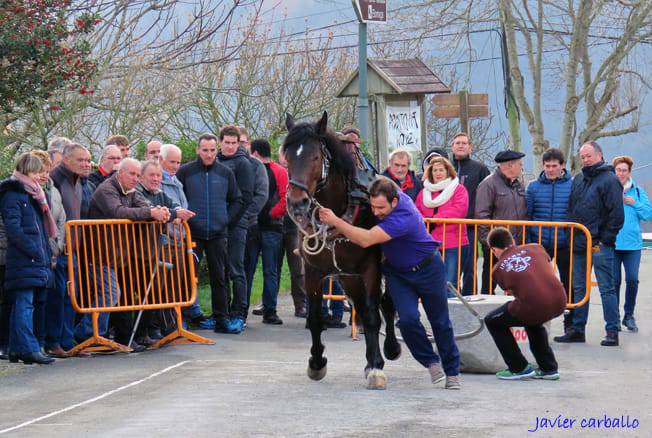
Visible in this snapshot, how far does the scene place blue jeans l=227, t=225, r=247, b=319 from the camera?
13898 mm

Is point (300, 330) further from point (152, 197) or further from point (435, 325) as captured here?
point (435, 325)

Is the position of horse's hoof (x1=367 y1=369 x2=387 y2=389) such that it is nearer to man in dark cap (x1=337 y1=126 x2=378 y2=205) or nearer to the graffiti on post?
man in dark cap (x1=337 y1=126 x2=378 y2=205)

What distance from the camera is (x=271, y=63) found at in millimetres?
30547

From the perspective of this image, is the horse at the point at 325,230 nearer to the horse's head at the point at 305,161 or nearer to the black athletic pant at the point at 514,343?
the horse's head at the point at 305,161

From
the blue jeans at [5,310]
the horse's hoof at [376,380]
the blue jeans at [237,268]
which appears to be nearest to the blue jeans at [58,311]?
the blue jeans at [5,310]

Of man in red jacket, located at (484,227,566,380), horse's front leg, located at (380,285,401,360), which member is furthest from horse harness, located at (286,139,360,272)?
man in red jacket, located at (484,227,566,380)

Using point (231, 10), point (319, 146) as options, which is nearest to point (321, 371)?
point (319, 146)

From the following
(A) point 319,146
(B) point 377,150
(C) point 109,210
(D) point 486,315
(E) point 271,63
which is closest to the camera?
(A) point 319,146

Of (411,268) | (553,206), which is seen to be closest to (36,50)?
(553,206)

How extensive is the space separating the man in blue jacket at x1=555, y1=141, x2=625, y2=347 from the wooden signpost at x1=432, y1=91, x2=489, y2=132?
6.76 metres

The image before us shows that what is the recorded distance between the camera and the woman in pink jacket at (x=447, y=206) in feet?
44.2

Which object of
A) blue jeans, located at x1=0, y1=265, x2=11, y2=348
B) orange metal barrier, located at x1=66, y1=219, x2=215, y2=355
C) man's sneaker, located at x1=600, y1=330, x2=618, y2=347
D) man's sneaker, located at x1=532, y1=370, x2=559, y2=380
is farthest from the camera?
man's sneaker, located at x1=600, y1=330, x2=618, y2=347

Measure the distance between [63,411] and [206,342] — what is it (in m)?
3.84

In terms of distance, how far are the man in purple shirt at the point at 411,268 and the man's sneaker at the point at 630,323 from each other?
16.7 feet
